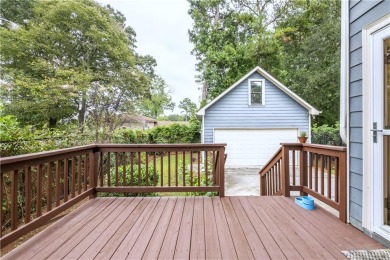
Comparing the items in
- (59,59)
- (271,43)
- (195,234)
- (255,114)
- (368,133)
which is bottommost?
(195,234)

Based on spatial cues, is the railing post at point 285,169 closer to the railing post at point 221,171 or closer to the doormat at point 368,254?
Result: the railing post at point 221,171

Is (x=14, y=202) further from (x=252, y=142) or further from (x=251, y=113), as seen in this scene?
(x=251, y=113)

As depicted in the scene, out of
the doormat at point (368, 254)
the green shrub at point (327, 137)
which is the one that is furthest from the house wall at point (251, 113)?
the doormat at point (368, 254)

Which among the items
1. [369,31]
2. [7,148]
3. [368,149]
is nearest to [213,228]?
[368,149]

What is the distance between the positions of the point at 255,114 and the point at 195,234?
7455mm

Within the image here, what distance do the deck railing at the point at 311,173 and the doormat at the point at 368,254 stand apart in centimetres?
57

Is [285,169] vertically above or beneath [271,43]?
beneath

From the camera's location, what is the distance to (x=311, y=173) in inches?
114

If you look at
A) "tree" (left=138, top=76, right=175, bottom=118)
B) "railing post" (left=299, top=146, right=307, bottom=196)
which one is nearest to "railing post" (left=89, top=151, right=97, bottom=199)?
"railing post" (left=299, top=146, right=307, bottom=196)

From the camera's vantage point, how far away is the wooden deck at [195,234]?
171cm

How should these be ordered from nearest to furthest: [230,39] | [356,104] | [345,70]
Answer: [356,104]
[345,70]
[230,39]

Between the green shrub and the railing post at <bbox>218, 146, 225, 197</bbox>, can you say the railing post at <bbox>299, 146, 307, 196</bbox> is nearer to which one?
the railing post at <bbox>218, 146, 225, 197</bbox>

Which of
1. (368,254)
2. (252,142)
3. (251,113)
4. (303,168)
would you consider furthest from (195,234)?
(251,113)

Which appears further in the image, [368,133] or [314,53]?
[314,53]
